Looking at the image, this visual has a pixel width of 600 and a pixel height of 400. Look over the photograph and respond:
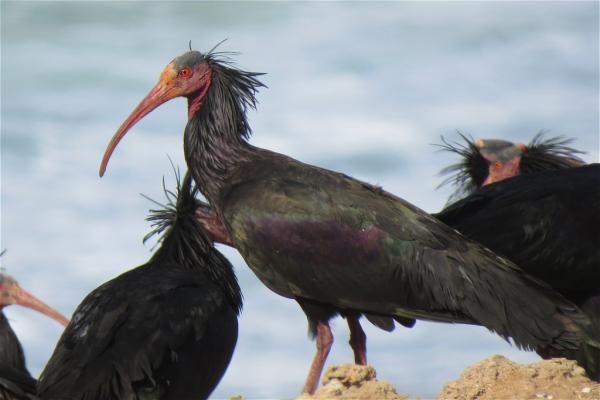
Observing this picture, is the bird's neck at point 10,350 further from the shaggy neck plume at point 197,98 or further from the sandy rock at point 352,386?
the sandy rock at point 352,386

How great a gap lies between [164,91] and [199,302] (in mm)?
1922

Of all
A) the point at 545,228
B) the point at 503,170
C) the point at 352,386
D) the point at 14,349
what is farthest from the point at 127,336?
the point at 503,170

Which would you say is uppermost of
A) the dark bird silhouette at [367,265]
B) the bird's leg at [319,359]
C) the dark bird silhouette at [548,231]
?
the dark bird silhouette at [548,231]

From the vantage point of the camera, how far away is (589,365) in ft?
39.1

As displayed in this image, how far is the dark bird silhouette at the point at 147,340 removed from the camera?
1008 centimetres

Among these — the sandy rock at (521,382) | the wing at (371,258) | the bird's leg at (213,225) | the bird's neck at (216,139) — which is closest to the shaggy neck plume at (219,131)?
the bird's neck at (216,139)

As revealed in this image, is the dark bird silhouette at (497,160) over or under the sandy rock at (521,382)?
over

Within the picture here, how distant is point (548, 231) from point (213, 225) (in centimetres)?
303

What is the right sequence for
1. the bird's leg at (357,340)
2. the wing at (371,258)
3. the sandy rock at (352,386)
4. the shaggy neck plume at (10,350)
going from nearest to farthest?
the sandy rock at (352,386) < the wing at (371,258) < the bird's leg at (357,340) < the shaggy neck plume at (10,350)

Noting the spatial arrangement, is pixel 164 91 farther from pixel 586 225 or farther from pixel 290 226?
pixel 586 225

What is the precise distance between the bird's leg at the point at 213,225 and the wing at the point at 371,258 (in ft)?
6.72

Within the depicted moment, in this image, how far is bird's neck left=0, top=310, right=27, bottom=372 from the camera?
13.6 metres

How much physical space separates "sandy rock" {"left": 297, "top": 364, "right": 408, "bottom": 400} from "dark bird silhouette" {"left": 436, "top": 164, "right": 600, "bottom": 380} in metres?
3.30

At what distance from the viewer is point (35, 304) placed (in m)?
16.2
